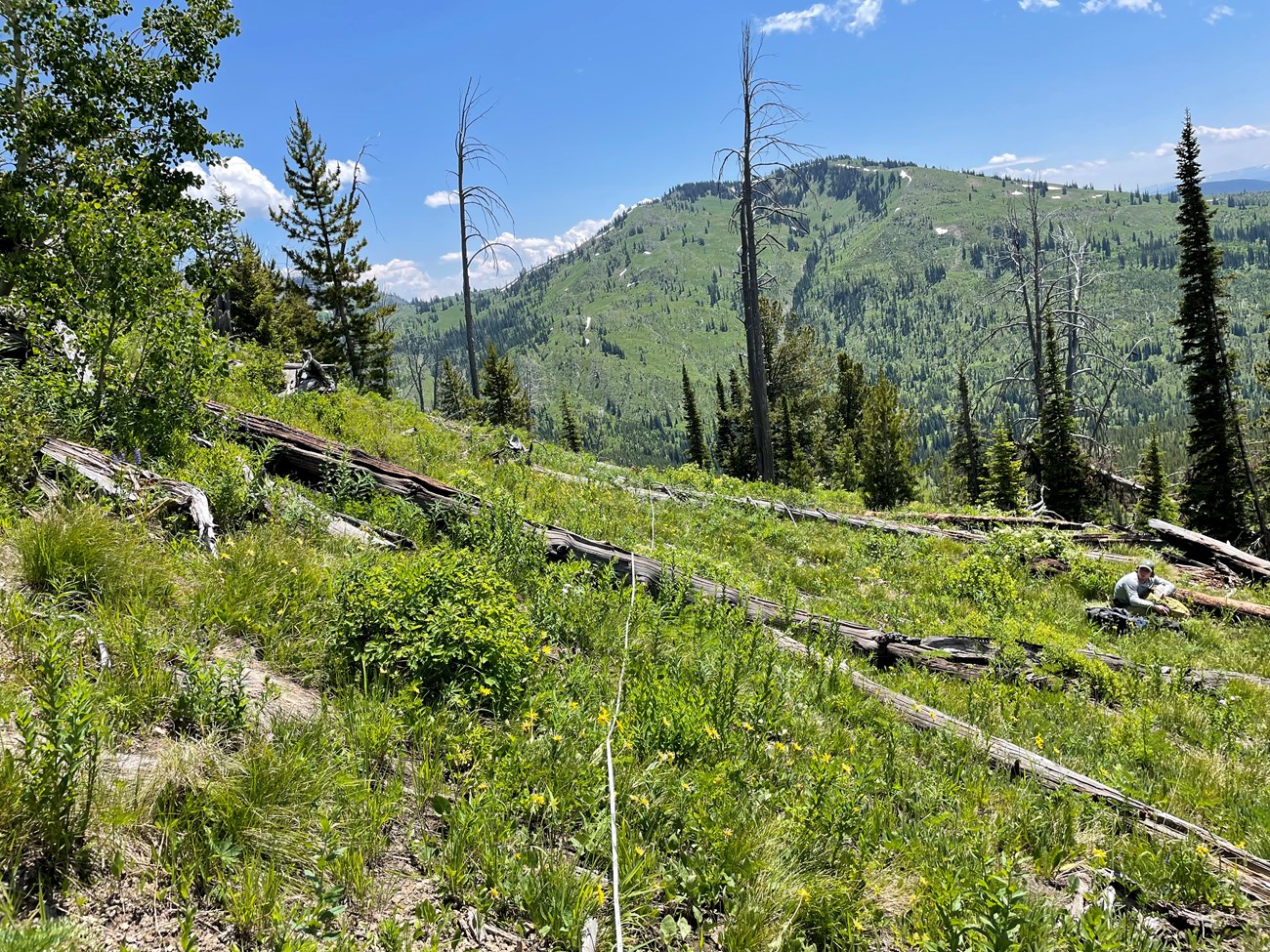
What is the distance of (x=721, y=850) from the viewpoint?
3.39 metres

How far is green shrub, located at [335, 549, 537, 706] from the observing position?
4.15 metres

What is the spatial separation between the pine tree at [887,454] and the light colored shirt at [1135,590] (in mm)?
39322

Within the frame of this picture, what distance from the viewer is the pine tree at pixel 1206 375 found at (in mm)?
29984

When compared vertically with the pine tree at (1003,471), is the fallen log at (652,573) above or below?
above

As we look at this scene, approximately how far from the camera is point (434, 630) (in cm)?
427

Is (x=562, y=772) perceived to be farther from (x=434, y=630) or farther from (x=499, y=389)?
(x=499, y=389)

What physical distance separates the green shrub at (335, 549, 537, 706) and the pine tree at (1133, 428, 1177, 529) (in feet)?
171

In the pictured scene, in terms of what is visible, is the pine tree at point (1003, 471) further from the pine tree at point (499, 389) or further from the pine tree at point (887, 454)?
the pine tree at point (499, 389)

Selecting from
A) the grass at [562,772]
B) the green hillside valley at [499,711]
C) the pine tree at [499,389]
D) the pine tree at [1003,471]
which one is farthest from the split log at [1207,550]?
the pine tree at [499,389]

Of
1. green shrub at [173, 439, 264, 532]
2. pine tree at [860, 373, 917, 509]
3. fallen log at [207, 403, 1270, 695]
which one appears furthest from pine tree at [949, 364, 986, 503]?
green shrub at [173, 439, 264, 532]

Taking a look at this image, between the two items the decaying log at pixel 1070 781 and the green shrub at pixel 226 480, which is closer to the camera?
the decaying log at pixel 1070 781

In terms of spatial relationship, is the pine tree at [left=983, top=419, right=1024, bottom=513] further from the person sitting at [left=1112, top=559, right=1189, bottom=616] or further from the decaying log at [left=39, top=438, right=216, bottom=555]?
the decaying log at [left=39, top=438, right=216, bottom=555]

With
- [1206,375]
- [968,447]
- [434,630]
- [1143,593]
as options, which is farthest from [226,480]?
[968,447]

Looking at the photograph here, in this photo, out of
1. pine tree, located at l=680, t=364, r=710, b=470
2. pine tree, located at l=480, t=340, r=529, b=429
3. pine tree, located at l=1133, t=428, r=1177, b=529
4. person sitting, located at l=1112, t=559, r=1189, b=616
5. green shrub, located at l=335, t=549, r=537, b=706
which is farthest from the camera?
pine tree, located at l=680, t=364, r=710, b=470
